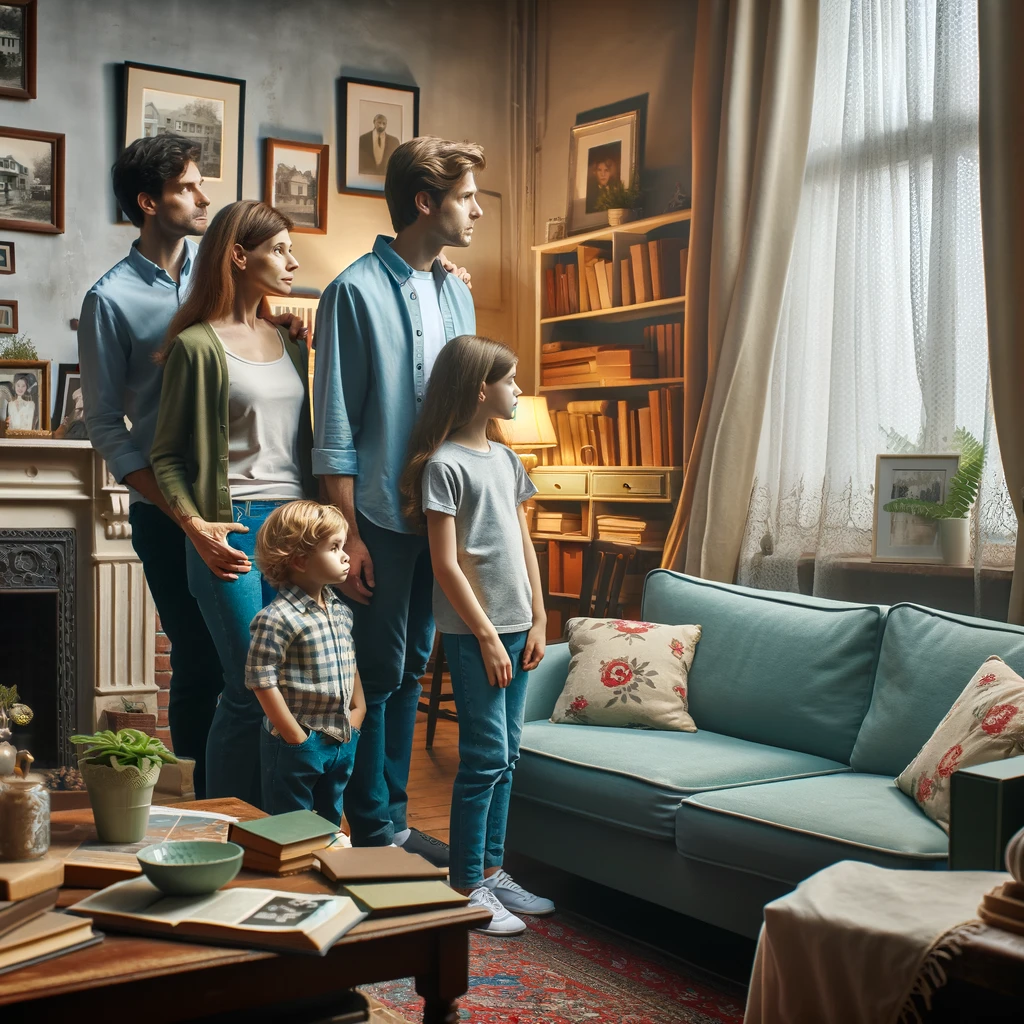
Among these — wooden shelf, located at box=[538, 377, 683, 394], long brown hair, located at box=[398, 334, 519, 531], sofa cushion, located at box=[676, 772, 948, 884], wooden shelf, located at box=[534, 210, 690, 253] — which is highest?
wooden shelf, located at box=[534, 210, 690, 253]

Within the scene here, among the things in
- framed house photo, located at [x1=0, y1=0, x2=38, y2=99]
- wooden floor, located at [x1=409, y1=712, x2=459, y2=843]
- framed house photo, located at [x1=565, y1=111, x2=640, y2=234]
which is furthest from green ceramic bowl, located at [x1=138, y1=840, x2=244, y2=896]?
framed house photo, located at [x1=565, y1=111, x2=640, y2=234]

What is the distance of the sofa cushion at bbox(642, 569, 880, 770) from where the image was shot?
110 inches

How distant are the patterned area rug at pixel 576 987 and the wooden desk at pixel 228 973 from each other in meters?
0.68

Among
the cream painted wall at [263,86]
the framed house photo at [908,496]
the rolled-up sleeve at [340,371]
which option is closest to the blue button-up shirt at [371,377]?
the rolled-up sleeve at [340,371]

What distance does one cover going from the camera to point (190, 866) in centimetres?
146

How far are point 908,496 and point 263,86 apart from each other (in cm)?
313

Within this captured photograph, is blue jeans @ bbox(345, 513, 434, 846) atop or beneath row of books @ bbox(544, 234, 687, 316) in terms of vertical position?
beneath

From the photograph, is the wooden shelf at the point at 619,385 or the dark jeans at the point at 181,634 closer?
the dark jeans at the point at 181,634

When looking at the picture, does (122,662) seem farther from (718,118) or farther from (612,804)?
(718,118)

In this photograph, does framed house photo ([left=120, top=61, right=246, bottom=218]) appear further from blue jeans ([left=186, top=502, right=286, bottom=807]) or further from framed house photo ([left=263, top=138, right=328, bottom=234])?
blue jeans ([left=186, top=502, right=286, bottom=807])

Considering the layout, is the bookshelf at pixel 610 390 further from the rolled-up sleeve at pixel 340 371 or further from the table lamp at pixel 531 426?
the rolled-up sleeve at pixel 340 371

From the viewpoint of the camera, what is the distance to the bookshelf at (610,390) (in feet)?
14.8

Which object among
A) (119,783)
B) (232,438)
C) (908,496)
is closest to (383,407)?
(232,438)

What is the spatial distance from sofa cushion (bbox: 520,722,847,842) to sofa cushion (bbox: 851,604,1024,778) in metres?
0.14
